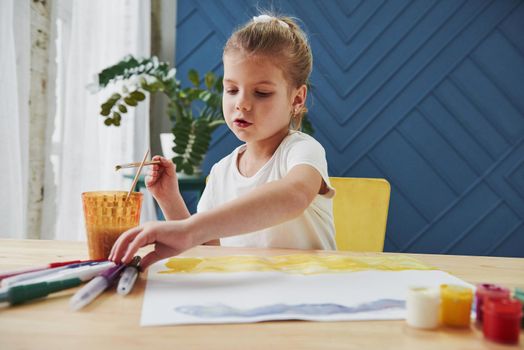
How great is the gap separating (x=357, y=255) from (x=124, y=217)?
39 cm

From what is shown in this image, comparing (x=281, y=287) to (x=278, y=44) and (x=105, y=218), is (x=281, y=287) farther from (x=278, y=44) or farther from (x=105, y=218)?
(x=278, y=44)

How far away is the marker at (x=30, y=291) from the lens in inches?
21.0

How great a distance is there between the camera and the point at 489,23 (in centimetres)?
289

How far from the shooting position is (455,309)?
0.49 m

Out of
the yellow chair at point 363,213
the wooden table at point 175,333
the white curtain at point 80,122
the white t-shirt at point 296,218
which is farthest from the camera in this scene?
the white curtain at point 80,122

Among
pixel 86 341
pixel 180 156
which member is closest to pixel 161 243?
pixel 86 341

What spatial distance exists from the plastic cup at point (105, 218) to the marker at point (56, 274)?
0.20ft

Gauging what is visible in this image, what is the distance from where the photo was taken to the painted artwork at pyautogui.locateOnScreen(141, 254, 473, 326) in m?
0.52

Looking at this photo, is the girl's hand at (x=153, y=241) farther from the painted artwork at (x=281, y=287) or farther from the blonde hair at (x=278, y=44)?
the blonde hair at (x=278, y=44)

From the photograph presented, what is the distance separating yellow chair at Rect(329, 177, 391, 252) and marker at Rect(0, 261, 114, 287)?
0.75 metres

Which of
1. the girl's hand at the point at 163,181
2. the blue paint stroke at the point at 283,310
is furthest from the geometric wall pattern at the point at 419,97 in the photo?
the blue paint stroke at the point at 283,310

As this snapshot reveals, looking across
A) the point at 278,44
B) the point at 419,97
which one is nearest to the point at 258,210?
the point at 278,44

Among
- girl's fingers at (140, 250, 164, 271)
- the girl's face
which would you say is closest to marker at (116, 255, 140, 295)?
girl's fingers at (140, 250, 164, 271)

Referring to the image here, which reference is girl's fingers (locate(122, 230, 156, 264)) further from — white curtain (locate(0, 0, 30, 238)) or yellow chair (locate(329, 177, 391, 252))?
white curtain (locate(0, 0, 30, 238))
